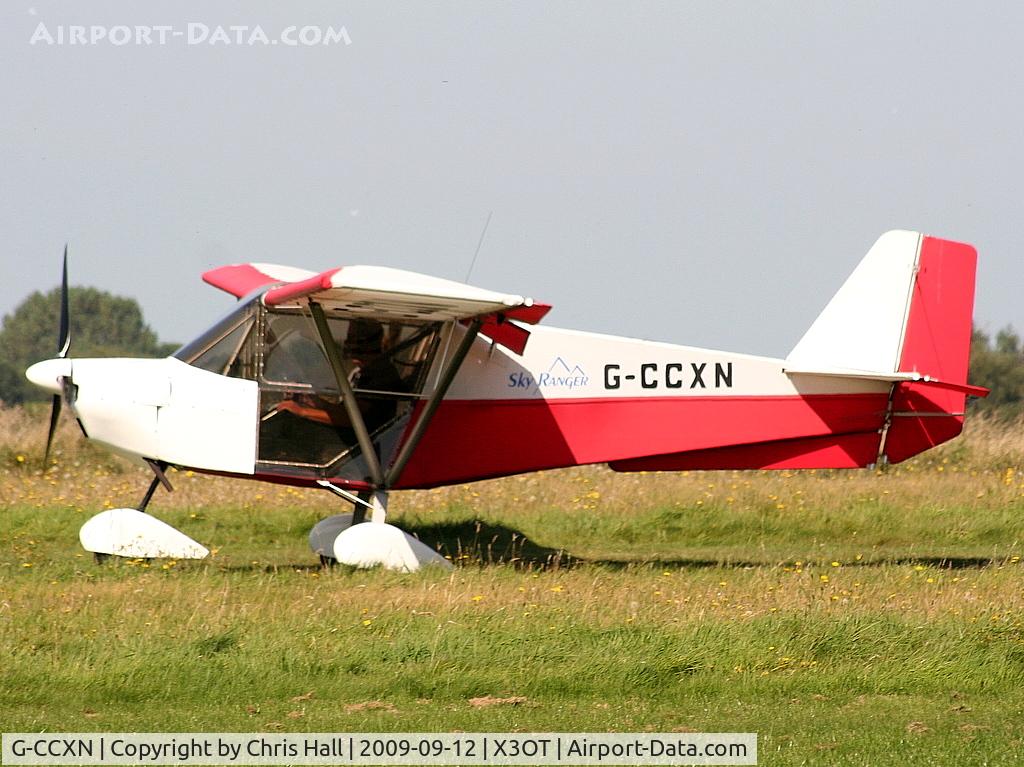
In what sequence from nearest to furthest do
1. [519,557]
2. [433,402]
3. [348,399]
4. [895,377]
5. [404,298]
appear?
[404,298] < [348,399] < [433,402] < [895,377] < [519,557]

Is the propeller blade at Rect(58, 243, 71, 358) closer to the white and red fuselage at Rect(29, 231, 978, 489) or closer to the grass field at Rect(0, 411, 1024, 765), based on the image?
the white and red fuselage at Rect(29, 231, 978, 489)

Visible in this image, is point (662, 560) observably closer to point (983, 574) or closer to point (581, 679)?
point (983, 574)

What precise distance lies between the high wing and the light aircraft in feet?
0.08

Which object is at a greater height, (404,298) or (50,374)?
(404,298)

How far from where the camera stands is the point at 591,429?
11.9 m

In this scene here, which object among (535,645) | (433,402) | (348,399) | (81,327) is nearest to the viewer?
(535,645)

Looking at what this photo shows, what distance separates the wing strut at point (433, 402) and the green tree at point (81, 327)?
5897 centimetres

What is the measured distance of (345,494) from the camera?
11.2 m

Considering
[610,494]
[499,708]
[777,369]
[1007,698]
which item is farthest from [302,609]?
[610,494]

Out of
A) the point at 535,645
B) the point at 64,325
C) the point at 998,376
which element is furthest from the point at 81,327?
the point at 535,645

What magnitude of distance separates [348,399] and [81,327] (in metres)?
67.4

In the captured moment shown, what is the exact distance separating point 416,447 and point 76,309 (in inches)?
2623

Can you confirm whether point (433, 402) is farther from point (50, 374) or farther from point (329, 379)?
point (50, 374)

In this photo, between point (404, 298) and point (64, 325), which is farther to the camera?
point (64, 325)
